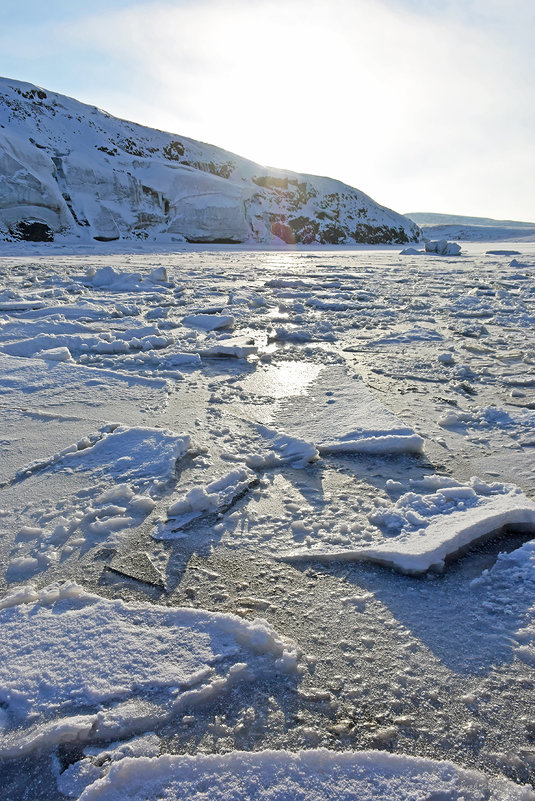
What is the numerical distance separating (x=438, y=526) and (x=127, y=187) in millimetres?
22995

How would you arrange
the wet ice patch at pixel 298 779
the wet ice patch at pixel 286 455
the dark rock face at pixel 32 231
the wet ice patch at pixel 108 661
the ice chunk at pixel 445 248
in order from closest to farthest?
the wet ice patch at pixel 298 779 → the wet ice patch at pixel 108 661 → the wet ice patch at pixel 286 455 → the ice chunk at pixel 445 248 → the dark rock face at pixel 32 231

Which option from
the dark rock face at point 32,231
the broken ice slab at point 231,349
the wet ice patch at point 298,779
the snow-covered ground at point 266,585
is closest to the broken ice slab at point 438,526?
the snow-covered ground at point 266,585

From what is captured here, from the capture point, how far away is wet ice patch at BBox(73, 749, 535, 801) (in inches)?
28.0

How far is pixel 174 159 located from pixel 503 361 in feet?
94.0

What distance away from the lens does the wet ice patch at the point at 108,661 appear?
820 millimetres

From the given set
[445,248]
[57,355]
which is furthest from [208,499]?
[445,248]

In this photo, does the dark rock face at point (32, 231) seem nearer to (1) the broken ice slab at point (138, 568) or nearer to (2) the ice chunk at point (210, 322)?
(2) the ice chunk at point (210, 322)

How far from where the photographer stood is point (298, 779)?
733 mm

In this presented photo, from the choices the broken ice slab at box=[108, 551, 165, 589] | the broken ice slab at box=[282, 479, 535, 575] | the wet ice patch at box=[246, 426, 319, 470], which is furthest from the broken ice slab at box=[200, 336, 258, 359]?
the broken ice slab at box=[108, 551, 165, 589]

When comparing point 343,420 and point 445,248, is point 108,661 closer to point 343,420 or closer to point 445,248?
point 343,420

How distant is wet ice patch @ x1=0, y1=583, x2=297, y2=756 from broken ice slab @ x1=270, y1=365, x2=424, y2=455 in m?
0.95

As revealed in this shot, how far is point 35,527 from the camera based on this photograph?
1.35m

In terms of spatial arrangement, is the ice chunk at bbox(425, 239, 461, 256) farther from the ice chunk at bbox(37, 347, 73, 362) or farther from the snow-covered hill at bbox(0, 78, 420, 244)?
the ice chunk at bbox(37, 347, 73, 362)

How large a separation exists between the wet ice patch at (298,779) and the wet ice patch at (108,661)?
89mm
